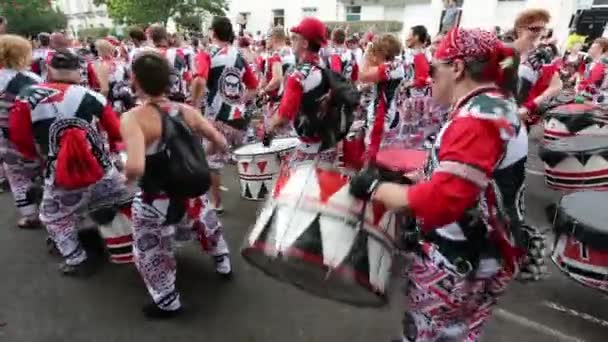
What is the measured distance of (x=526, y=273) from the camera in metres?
2.04

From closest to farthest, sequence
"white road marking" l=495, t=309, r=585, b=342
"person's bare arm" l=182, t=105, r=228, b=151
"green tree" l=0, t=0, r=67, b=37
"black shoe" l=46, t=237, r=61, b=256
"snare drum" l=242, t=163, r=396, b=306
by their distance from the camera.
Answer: "snare drum" l=242, t=163, r=396, b=306 → "person's bare arm" l=182, t=105, r=228, b=151 → "white road marking" l=495, t=309, r=585, b=342 → "black shoe" l=46, t=237, r=61, b=256 → "green tree" l=0, t=0, r=67, b=37

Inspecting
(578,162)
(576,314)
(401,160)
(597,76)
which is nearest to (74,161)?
(401,160)

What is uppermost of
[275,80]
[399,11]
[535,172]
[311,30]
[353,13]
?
[311,30]

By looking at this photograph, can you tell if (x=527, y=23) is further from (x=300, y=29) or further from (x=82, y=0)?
(x=82, y=0)

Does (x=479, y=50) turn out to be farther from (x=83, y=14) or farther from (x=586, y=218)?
(x=83, y=14)

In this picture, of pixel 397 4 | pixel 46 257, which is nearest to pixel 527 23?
pixel 46 257

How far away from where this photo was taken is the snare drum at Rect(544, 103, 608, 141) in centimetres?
521

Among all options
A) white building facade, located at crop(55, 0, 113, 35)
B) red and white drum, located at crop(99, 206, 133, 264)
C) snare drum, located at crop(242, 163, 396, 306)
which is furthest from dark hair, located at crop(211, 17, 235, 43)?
white building facade, located at crop(55, 0, 113, 35)

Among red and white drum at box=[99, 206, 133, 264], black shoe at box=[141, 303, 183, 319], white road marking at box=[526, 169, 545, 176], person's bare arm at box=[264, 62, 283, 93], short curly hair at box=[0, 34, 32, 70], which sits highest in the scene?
short curly hair at box=[0, 34, 32, 70]

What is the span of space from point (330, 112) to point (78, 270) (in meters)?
2.55

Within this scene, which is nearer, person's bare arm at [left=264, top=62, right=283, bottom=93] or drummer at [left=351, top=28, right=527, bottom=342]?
drummer at [left=351, top=28, right=527, bottom=342]

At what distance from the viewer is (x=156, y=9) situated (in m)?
35.7

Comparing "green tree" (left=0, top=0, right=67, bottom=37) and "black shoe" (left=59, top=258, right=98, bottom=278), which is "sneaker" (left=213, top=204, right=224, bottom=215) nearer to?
"black shoe" (left=59, top=258, right=98, bottom=278)

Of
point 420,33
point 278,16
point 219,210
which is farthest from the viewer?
point 278,16
